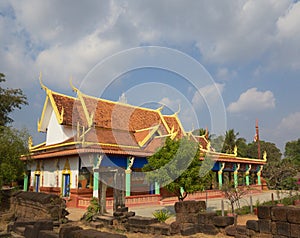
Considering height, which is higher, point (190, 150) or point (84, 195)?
point (190, 150)

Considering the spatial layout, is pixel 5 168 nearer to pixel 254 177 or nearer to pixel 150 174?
pixel 150 174

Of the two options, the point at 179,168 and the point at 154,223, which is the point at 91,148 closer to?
the point at 179,168

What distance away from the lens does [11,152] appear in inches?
582

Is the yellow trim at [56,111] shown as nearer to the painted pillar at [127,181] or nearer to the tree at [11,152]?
the tree at [11,152]

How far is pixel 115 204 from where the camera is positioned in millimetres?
11484

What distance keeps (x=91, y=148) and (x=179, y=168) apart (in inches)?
240

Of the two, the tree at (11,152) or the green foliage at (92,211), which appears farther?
the tree at (11,152)

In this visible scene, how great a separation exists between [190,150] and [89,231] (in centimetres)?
827

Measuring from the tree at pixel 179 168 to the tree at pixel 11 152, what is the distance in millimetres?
6794

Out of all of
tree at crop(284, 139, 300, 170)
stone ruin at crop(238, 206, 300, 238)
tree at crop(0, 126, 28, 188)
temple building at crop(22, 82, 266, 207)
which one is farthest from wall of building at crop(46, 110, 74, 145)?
tree at crop(284, 139, 300, 170)

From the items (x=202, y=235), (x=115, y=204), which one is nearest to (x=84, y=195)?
(x=115, y=204)

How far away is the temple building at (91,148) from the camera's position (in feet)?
59.2

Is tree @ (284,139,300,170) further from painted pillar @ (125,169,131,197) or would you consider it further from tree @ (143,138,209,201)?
tree @ (143,138,209,201)

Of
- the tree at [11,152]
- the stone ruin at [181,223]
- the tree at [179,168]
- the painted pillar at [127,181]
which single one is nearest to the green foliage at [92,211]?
the stone ruin at [181,223]
